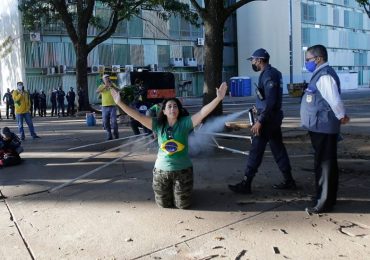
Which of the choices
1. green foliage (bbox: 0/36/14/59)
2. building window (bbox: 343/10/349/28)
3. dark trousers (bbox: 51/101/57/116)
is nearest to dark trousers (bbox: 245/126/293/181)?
dark trousers (bbox: 51/101/57/116)

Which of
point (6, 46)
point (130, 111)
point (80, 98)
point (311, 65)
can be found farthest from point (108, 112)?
point (6, 46)

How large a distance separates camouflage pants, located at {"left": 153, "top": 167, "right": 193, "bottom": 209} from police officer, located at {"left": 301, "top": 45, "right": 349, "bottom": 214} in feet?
4.63

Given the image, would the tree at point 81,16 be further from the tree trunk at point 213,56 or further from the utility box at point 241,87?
the utility box at point 241,87

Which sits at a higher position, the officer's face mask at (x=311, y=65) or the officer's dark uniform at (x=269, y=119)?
the officer's face mask at (x=311, y=65)

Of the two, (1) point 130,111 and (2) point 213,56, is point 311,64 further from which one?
(2) point 213,56

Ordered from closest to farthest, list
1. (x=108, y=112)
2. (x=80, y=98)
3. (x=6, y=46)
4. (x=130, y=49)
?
(x=108, y=112), (x=80, y=98), (x=6, y=46), (x=130, y=49)

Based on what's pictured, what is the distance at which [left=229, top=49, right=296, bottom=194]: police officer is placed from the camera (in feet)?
18.8

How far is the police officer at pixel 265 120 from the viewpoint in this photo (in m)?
5.74

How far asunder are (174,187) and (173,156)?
0.37 metres

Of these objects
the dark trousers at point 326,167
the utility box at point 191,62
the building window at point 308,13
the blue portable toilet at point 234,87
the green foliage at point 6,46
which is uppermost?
the building window at point 308,13

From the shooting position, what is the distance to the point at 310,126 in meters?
4.99

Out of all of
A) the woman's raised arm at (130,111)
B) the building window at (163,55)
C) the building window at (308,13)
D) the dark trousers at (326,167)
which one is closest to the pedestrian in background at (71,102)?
the building window at (163,55)

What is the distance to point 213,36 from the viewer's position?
11.6m

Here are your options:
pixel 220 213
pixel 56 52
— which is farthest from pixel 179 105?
pixel 56 52
